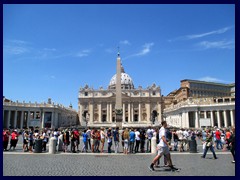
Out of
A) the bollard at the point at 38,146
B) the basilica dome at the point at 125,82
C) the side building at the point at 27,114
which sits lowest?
the bollard at the point at 38,146

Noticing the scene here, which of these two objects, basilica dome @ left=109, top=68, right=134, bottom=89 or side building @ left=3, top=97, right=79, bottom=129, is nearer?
side building @ left=3, top=97, right=79, bottom=129

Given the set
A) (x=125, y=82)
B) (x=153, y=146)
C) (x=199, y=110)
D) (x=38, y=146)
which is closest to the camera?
(x=153, y=146)

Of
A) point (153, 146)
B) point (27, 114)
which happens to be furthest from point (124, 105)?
point (153, 146)

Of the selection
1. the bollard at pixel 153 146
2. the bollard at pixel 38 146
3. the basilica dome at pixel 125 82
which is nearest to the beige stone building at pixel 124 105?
the basilica dome at pixel 125 82

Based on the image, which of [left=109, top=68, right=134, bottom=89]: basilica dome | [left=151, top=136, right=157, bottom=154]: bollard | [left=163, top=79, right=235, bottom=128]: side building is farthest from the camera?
[left=109, top=68, right=134, bottom=89]: basilica dome

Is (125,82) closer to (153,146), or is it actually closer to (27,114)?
(27,114)

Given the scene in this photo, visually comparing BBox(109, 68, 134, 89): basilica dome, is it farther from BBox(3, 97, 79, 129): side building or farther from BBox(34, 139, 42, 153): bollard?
BBox(34, 139, 42, 153): bollard

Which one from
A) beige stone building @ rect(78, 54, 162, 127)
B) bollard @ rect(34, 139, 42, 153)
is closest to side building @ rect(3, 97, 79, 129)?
beige stone building @ rect(78, 54, 162, 127)

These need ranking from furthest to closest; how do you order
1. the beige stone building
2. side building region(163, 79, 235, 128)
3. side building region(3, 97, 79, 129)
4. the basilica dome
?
the basilica dome, the beige stone building, side building region(3, 97, 79, 129), side building region(163, 79, 235, 128)

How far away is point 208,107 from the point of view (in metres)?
58.9

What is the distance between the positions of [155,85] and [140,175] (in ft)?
294

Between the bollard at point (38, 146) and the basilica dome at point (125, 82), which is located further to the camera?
the basilica dome at point (125, 82)

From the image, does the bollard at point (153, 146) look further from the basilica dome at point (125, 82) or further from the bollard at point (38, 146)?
the basilica dome at point (125, 82)

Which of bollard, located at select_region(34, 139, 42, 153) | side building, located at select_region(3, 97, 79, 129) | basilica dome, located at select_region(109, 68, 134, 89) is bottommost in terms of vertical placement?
bollard, located at select_region(34, 139, 42, 153)
